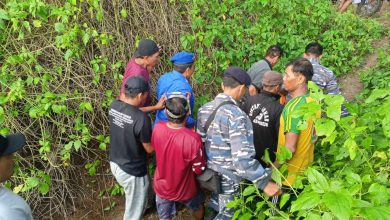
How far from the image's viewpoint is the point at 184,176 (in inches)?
117

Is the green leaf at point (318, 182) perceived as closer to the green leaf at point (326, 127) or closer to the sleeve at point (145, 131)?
the green leaf at point (326, 127)

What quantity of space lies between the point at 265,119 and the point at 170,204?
1304mm

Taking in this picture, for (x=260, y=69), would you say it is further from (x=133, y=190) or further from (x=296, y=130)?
(x=133, y=190)

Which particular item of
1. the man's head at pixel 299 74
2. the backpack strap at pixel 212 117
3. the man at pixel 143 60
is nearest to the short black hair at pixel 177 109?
the backpack strap at pixel 212 117

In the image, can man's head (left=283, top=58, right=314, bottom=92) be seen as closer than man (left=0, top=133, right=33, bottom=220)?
No

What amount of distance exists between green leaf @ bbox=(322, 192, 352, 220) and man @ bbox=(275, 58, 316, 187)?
4.26 feet

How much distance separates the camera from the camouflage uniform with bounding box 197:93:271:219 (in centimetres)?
258

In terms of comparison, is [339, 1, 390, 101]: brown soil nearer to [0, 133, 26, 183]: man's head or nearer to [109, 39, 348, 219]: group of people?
[109, 39, 348, 219]: group of people

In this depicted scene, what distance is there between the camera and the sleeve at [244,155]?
8.41 ft

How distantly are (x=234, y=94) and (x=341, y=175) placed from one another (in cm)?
110

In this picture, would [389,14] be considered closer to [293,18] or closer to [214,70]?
[293,18]

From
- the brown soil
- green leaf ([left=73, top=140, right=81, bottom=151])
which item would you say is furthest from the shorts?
the brown soil

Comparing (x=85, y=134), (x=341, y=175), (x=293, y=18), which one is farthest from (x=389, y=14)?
(x=85, y=134)

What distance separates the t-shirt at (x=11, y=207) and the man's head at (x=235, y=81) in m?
1.82
